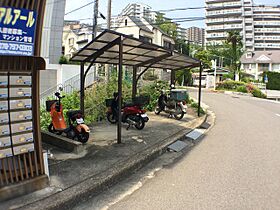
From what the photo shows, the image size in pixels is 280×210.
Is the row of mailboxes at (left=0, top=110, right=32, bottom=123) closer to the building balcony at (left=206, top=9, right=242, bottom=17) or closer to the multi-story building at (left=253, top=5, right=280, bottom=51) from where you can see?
the multi-story building at (left=253, top=5, right=280, bottom=51)

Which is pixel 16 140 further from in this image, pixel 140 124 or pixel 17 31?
pixel 140 124

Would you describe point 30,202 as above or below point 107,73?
below

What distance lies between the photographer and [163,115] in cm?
1127

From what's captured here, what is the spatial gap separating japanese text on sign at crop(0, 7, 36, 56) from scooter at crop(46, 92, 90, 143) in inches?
115

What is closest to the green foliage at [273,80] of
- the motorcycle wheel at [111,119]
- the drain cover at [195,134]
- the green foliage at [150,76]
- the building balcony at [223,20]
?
the green foliage at [150,76]

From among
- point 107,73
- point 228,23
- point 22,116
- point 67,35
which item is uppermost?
point 228,23

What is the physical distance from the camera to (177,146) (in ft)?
22.8

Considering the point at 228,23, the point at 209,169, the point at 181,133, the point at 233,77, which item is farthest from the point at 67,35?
the point at 228,23

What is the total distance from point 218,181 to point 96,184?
2187 mm

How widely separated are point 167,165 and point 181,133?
2.70 meters

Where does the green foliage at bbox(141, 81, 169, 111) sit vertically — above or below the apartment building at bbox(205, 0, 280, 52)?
below

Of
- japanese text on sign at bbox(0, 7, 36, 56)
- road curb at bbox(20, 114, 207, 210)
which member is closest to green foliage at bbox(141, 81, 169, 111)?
road curb at bbox(20, 114, 207, 210)

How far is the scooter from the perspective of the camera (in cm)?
618

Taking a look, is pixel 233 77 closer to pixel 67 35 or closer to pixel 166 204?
pixel 67 35
